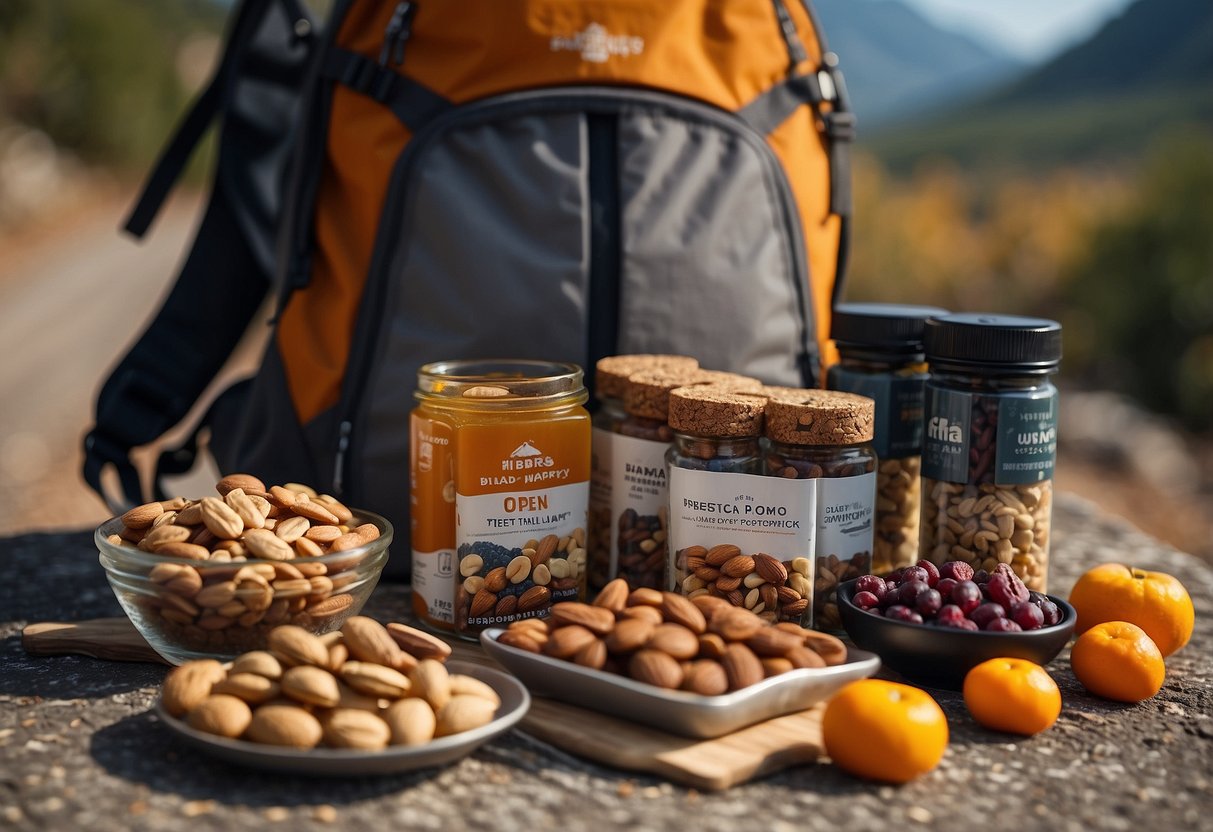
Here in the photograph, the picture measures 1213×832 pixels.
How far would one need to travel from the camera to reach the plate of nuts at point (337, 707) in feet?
3.73

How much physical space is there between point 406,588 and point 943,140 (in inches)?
829

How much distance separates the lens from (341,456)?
1.82 m

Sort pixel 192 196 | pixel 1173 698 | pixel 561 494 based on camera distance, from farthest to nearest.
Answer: pixel 192 196 → pixel 561 494 → pixel 1173 698

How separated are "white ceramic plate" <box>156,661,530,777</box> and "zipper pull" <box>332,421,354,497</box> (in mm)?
651

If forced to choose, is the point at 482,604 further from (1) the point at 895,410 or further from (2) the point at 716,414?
(1) the point at 895,410

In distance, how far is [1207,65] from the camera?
57.5 feet

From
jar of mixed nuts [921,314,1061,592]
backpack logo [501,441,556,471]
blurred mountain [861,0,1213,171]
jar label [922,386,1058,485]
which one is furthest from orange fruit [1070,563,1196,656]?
blurred mountain [861,0,1213,171]

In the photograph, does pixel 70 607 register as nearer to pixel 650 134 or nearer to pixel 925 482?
pixel 650 134

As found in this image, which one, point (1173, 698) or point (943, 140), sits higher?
point (943, 140)

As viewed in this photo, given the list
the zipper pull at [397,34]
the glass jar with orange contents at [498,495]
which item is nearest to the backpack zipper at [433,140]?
the zipper pull at [397,34]

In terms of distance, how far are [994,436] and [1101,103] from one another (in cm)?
2041

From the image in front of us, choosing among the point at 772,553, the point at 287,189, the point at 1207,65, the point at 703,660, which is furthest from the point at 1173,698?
the point at 1207,65

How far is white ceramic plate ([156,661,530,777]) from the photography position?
112cm

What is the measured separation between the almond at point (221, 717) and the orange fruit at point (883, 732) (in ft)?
1.90
